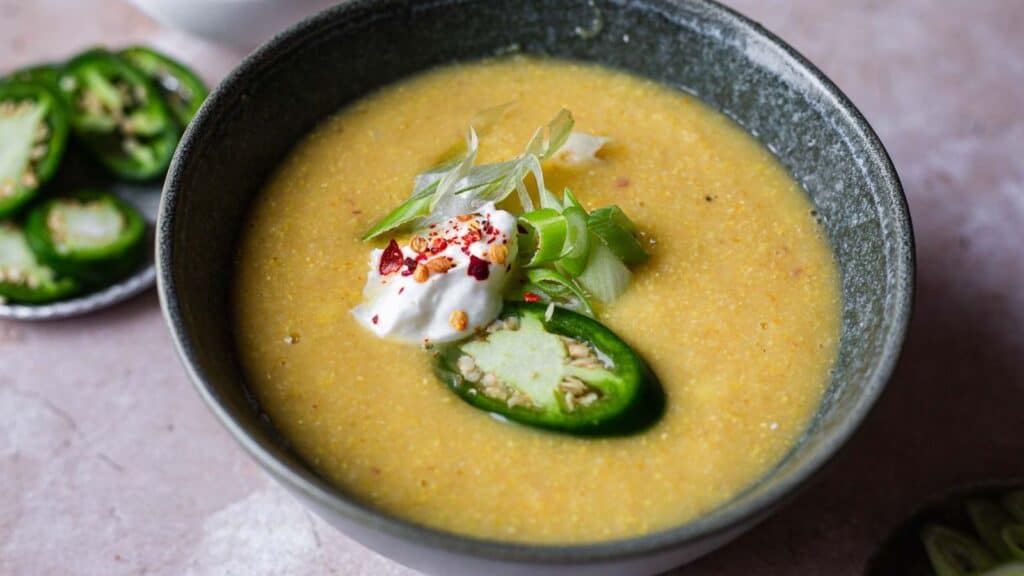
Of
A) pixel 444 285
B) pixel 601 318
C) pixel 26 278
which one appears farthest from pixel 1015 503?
pixel 26 278

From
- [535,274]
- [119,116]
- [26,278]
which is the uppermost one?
[535,274]

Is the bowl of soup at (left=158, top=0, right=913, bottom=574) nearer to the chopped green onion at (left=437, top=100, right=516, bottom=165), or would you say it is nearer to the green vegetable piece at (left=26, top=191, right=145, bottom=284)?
the chopped green onion at (left=437, top=100, right=516, bottom=165)

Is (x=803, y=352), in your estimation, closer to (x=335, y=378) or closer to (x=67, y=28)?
(x=335, y=378)

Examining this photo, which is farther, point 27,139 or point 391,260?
point 27,139

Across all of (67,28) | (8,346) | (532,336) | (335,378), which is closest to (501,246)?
(532,336)

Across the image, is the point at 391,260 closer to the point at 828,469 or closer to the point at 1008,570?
the point at 828,469

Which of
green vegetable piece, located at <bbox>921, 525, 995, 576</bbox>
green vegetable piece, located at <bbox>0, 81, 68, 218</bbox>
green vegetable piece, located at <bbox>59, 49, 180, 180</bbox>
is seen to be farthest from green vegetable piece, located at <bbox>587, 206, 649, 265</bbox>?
green vegetable piece, located at <bbox>0, 81, 68, 218</bbox>
